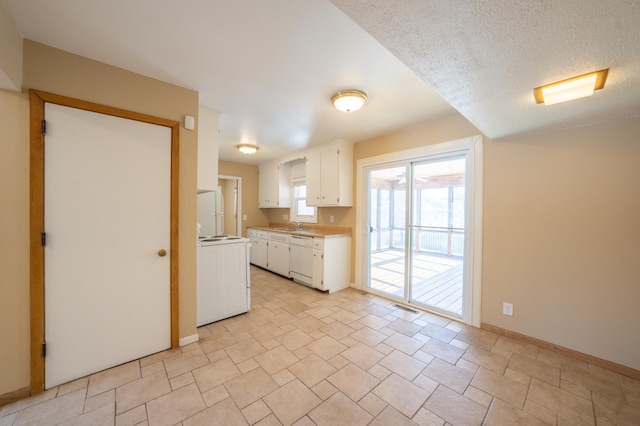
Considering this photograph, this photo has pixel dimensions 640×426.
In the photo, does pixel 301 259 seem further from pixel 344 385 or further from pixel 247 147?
pixel 344 385

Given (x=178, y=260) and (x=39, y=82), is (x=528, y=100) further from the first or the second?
(x=39, y=82)

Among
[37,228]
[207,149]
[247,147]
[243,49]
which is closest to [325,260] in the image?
[207,149]

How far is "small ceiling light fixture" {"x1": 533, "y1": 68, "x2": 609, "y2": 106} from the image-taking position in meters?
1.27

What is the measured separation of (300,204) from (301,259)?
1.52 meters

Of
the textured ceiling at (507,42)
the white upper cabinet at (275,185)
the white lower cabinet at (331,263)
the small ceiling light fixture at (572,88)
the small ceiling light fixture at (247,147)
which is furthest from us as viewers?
the white upper cabinet at (275,185)

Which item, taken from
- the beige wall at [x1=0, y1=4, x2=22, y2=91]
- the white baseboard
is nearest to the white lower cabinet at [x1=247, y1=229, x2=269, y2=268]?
the white baseboard

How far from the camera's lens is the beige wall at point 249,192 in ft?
18.0

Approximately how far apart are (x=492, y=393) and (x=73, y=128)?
3.57 metres

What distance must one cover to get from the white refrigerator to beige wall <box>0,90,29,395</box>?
106 inches

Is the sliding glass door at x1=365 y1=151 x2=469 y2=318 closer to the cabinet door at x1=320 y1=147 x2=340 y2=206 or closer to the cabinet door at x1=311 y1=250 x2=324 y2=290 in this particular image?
the cabinet door at x1=320 y1=147 x2=340 y2=206

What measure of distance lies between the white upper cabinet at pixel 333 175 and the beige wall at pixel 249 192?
2207mm

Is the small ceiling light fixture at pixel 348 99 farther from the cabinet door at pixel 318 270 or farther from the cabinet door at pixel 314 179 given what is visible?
the cabinet door at pixel 318 270

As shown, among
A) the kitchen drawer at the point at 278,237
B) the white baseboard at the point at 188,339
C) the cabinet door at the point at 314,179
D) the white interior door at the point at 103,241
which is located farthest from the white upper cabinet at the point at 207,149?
the kitchen drawer at the point at 278,237

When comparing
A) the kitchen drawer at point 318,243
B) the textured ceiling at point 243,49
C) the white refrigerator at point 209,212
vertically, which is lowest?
the kitchen drawer at point 318,243
